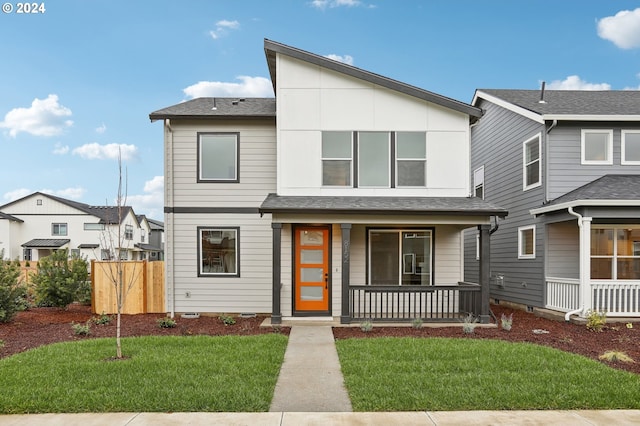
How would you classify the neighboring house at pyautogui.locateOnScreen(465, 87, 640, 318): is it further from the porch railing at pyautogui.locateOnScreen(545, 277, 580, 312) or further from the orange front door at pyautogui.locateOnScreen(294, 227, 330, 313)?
the orange front door at pyautogui.locateOnScreen(294, 227, 330, 313)

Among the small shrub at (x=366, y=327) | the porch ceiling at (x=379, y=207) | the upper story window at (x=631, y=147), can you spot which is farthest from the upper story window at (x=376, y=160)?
the upper story window at (x=631, y=147)

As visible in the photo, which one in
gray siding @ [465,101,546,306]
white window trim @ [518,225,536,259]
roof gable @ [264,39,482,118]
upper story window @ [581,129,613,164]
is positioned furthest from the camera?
white window trim @ [518,225,536,259]

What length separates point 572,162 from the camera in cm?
1257

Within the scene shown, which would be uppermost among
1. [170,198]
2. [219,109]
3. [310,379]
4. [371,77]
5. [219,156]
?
[371,77]

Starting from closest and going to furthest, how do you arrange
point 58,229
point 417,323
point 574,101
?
point 417,323 → point 574,101 → point 58,229

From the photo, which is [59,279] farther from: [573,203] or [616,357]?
[573,203]

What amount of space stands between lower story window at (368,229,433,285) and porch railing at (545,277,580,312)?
3.53 metres

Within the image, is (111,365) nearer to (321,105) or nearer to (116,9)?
(321,105)

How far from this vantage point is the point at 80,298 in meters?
13.3

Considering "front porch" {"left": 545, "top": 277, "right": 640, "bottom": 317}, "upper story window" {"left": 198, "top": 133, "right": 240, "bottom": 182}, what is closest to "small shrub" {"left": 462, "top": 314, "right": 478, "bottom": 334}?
"front porch" {"left": 545, "top": 277, "right": 640, "bottom": 317}

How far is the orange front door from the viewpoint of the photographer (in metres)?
11.4

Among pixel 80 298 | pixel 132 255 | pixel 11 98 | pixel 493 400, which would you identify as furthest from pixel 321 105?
pixel 132 255

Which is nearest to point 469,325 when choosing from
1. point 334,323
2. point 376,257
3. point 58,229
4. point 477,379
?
point 334,323

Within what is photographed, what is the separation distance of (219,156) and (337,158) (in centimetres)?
334
